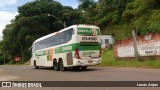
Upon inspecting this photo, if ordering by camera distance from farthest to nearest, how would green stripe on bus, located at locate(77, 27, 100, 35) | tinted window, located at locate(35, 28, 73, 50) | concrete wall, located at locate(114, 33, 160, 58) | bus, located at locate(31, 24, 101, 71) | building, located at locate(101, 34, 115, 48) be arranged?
building, located at locate(101, 34, 115, 48) < concrete wall, located at locate(114, 33, 160, 58) < tinted window, located at locate(35, 28, 73, 50) < green stripe on bus, located at locate(77, 27, 100, 35) < bus, located at locate(31, 24, 101, 71)

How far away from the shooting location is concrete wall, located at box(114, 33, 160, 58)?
24750mm

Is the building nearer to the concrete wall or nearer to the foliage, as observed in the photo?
the concrete wall

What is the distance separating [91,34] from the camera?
2292 cm

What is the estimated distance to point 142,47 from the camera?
26.7 meters

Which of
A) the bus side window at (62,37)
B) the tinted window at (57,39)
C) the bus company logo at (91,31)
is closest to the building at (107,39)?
the tinted window at (57,39)

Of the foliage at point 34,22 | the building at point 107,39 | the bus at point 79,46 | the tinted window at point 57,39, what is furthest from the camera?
the foliage at point 34,22

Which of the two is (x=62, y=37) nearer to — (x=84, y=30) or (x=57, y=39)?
(x=57, y=39)

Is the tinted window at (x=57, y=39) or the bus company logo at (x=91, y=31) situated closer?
the bus company logo at (x=91, y=31)

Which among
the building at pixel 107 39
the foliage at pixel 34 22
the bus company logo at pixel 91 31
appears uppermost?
the foliage at pixel 34 22

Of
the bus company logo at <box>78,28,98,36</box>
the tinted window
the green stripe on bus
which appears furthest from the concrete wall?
the tinted window

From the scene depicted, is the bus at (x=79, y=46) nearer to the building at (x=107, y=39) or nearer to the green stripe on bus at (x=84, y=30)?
the green stripe on bus at (x=84, y=30)

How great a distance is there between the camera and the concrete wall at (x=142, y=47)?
24.8 metres

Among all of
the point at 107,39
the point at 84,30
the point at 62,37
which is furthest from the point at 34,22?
the point at 84,30

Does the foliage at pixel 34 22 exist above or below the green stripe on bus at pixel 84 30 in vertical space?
above
